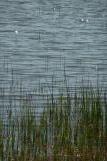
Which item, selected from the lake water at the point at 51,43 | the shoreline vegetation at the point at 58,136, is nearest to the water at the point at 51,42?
the lake water at the point at 51,43

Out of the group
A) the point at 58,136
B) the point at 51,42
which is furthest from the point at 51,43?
the point at 58,136

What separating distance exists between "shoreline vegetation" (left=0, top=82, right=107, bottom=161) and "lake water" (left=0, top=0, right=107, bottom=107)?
767 centimetres

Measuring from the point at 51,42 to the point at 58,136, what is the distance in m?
21.0

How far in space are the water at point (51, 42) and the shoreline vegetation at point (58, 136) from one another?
811cm

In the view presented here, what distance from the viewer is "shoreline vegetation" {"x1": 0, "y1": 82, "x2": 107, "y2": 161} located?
10664mm

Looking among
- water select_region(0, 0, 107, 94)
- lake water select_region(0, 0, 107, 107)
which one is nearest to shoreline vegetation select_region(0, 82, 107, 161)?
lake water select_region(0, 0, 107, 107)

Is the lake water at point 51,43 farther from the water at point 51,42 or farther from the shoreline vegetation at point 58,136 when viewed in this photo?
the shoreline vegetation at point 58,136

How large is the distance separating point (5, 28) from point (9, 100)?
19826 mm

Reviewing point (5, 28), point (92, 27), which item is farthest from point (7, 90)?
point (92, 27)

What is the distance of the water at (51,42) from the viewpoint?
23.0 m

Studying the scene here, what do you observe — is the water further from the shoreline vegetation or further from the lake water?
the shoreline vegetation

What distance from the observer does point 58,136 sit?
37.3 ft

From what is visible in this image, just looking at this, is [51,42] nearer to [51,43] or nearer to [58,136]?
[51,43]

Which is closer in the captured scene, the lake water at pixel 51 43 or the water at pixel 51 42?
the lake water at pixel 51 43
